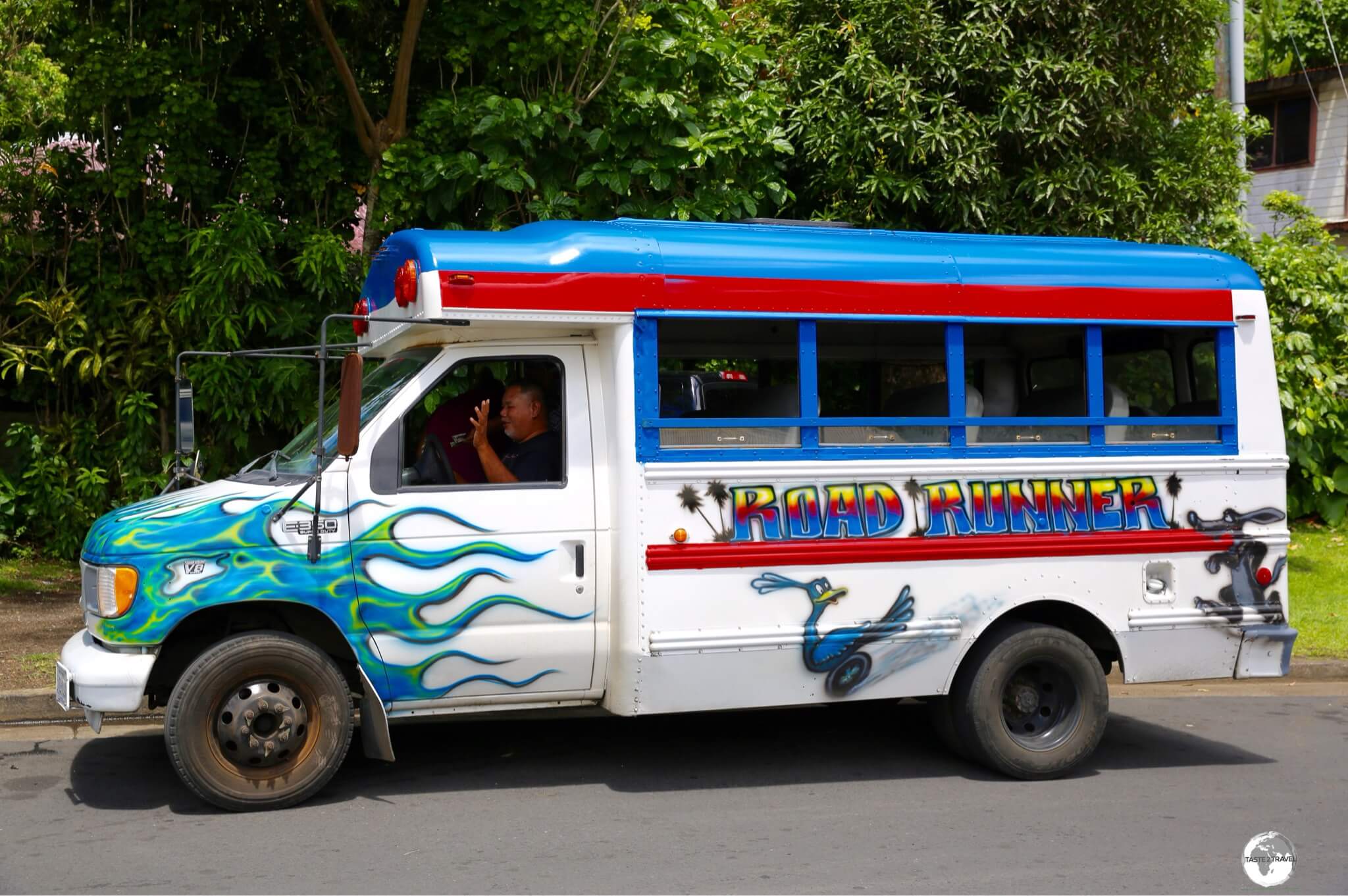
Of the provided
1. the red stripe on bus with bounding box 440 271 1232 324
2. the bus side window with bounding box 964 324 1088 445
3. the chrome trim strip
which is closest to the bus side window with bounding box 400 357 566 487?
the red stripe on bus with bounding box 440 271 1232 324

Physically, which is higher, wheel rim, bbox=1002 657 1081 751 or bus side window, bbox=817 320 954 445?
bus side window, bbox=817 320 954 445

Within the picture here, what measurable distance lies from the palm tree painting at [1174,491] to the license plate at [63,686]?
16.8ft

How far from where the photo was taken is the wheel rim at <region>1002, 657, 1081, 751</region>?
21.6ft

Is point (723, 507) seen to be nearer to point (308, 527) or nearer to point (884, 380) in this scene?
point (884, 380)

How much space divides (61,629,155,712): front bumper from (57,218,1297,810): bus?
0.01 meters

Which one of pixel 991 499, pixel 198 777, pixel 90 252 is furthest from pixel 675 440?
pixel 90 252

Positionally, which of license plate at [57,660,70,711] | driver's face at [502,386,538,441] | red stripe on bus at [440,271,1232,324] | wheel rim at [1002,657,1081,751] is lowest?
wheel rim at [1002,657,1081,751]

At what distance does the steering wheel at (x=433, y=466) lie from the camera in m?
5.86

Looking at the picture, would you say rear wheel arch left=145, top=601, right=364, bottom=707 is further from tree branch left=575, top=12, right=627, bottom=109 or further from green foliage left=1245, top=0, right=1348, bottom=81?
green foliage left=1245, top=0, right=1348, bottom=81

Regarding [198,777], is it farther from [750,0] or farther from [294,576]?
[750,0]

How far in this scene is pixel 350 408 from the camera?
530 cm

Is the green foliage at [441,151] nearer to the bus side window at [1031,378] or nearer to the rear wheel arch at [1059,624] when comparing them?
the bus side window at [1031,378]

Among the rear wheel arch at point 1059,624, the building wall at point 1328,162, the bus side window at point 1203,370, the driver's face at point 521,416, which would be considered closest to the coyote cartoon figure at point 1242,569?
the rear wheel arch at point 1059,624

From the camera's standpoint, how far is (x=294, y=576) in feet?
18.3
